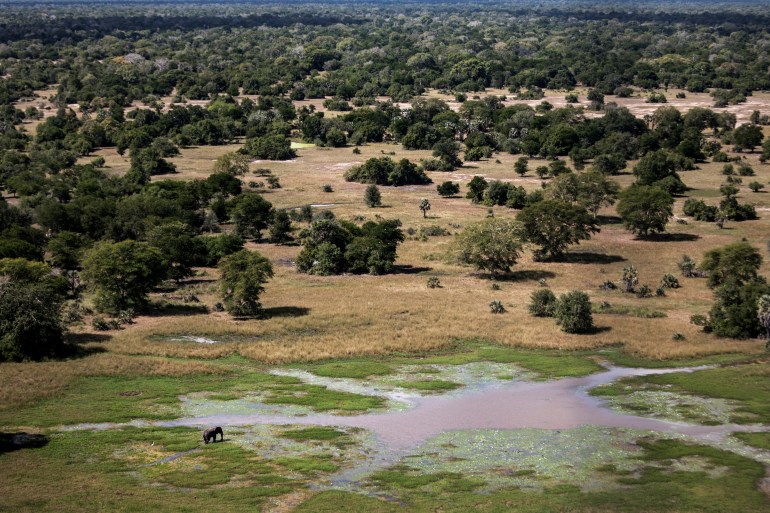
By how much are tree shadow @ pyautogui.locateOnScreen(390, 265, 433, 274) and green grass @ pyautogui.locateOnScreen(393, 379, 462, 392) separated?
103ft

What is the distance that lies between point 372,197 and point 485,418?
70987 mm

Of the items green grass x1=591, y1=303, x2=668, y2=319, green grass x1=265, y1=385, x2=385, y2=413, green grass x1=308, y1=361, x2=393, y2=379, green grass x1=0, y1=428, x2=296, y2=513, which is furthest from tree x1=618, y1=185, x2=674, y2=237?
green grass x1=0, y1=428, x2=296, y2=513

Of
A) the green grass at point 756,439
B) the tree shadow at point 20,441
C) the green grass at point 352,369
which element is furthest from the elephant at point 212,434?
the green grass at point 756,439

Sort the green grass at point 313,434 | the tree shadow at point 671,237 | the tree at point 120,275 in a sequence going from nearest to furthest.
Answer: the green grass at point 313,434 → the tree at point 120,275 → the tree shadow at point 671,237

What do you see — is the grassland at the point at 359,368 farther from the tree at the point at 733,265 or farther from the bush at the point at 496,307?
the tree at the point at 733,265

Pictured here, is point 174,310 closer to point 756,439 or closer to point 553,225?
point 553,225

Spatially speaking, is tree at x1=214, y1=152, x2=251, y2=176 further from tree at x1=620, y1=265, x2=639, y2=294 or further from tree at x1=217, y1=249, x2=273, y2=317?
tree at x1=620, y1=265, x2=639, y2=294

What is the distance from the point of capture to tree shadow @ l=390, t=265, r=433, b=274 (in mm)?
91625

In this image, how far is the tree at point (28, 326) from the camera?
6194cm

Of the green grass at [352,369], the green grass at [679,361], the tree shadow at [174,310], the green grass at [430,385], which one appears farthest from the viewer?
the tree shadow at [174,310]

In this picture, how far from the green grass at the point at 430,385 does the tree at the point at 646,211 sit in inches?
1993

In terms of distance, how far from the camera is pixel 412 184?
459 feet

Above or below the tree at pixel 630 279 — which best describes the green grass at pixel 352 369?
below

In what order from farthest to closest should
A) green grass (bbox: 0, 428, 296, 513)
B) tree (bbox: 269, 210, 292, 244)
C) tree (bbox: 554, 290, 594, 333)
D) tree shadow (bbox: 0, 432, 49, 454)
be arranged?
tree (bbox: 269, 210, 292, 244), tree (bbox: 554, 290, 594, 333), tree shadow (bbox: 0, 432, 49, 454), green grass (bbox: 0, 428, 296, 513)
